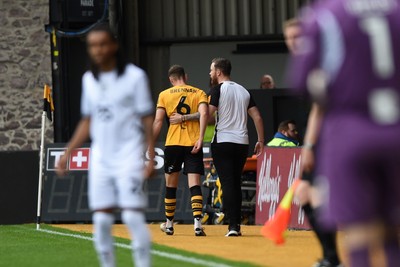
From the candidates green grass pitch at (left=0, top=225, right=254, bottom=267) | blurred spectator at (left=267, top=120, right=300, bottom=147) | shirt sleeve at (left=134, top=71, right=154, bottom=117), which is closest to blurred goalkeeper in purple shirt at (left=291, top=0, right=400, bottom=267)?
shirt sleeve at (left=134, top=71, right=154, bottom=117)

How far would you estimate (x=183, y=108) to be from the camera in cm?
1513

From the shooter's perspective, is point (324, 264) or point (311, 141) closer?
point (311, 141)

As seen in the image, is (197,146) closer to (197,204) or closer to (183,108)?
(183,108)

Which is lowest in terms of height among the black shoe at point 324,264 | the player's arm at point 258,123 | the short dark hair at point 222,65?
the black shoe at point 324,264

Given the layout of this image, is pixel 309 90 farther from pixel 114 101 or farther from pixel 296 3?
pixel 296 3

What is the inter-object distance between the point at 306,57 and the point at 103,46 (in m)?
3.10

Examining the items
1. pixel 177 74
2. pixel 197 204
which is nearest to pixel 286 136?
pixel 177 74

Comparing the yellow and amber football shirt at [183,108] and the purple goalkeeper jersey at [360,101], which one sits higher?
the purple goalkeeper jersey at [360,101]

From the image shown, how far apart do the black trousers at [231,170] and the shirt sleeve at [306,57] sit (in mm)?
8399

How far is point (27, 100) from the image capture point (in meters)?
22.1

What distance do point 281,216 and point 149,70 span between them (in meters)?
13.0

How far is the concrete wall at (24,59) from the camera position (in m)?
22.0

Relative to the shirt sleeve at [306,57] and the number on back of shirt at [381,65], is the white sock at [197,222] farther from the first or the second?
the number on back of shirt at [381,65]

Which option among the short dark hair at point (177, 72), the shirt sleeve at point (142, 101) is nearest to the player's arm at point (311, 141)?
the shirt sleeve at point (142, 101)
